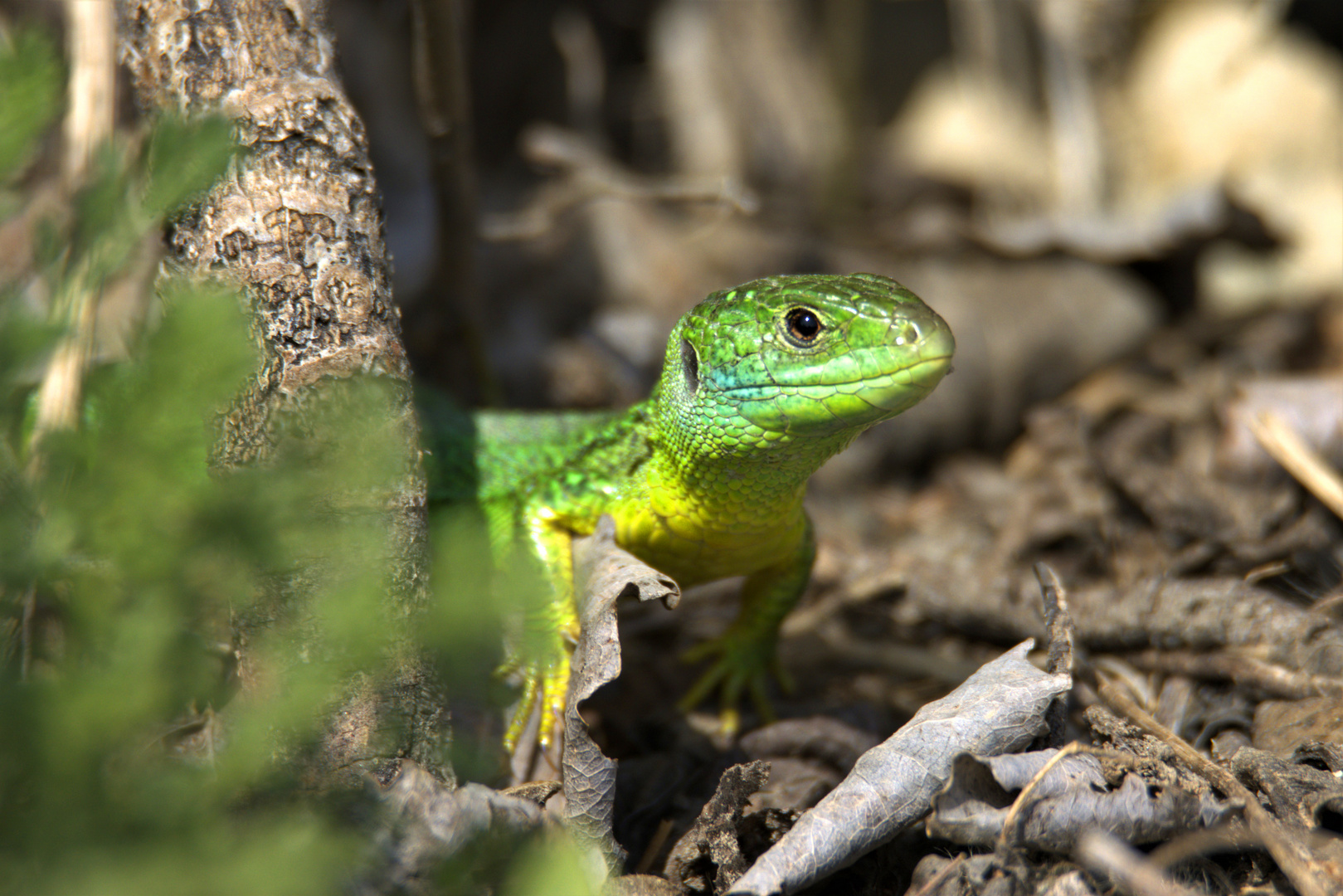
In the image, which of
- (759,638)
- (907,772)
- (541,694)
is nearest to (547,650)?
(541,694)

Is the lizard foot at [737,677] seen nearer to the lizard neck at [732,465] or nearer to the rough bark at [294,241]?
the lizard neck at [732,465]

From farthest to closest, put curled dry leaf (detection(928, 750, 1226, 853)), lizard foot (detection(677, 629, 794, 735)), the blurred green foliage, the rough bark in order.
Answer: lizard foot (detection(677, 629, 794, 735)) < the rough bark < curled dry leaf (detection(928, 750, 1226, 853)) < the blurred green foliage

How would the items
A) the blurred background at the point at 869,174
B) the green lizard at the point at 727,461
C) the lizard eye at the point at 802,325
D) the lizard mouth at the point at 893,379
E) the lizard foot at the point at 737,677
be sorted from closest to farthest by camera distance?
1. the lizard mouth at the point at 893,379
2. the green lizard at the point at 727,461
3. the lizard eye at the point at 802,325
4. the lizard foot at the point at 737,677
5. the blurred background at the point at 869,174

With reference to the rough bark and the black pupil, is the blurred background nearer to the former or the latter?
the black pupil

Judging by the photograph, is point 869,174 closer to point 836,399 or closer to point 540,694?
point 836,399

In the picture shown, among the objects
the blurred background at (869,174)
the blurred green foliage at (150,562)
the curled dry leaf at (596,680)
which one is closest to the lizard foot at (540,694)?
the curled dry leaf at (596,680)

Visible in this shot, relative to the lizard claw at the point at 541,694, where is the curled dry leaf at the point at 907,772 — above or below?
above

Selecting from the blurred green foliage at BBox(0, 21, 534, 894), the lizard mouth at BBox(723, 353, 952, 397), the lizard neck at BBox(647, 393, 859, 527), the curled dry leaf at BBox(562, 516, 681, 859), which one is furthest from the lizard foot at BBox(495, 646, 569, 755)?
the blurred green foliage at BBox(0, 21, 534, 894)

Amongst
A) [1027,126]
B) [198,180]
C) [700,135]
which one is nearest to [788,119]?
[700,135]
